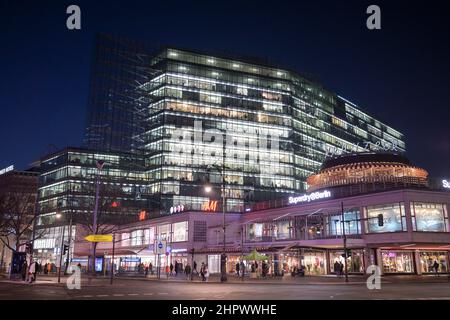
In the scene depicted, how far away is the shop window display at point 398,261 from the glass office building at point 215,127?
64.3 metres

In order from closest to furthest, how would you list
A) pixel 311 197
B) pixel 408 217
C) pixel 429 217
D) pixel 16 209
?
pixel 408 217 < pixel 429 217 < pixel 311 197 < pixel 16 209

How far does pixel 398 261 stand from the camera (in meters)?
56.2

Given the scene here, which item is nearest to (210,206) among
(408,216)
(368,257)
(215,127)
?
(368,257)

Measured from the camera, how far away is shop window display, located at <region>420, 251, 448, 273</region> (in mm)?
56688

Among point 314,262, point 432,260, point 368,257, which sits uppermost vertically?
point 368,257

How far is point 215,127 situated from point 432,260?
78.8 meters

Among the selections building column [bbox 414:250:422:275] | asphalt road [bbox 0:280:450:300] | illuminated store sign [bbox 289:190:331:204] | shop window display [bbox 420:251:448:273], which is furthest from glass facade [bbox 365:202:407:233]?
asphalt road [bbox 0:280:450:300]

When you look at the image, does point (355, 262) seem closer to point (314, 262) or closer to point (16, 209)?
point (314, 262)

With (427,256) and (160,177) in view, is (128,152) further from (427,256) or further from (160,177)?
(427,256)

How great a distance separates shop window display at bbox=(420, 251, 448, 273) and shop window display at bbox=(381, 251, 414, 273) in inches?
63.1

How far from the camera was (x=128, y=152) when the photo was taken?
12506 centimetres

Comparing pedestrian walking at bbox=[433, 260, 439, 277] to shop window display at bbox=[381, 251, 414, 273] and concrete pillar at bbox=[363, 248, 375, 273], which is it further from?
concrete pillar at bbox=[363, 248, 375, 273]

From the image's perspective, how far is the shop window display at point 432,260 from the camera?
186ft
